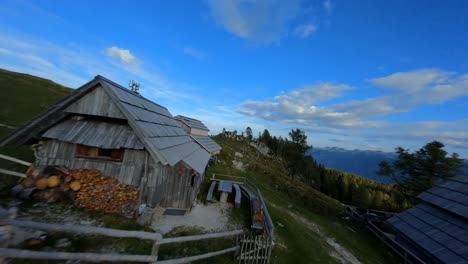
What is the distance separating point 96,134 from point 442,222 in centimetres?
2280

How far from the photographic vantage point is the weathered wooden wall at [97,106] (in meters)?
9.15

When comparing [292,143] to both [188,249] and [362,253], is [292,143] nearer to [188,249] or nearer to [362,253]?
[362,253]

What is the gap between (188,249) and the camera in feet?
23.4

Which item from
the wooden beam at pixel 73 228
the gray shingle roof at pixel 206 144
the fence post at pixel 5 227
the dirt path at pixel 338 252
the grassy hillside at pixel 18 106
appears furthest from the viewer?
the gray shingle roof at pixel 206 144

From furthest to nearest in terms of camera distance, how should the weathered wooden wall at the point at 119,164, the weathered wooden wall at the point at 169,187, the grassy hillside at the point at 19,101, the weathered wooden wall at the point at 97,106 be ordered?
the grassy hillside at the point at 19,101, the weathered wooden wall at the point at 169,187, the weathered wooden wall at the point at 97,106, the weathered wooden wall at the point at 119,164

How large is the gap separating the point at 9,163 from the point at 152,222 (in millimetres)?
10531

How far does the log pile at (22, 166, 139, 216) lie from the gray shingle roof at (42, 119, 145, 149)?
1666mm

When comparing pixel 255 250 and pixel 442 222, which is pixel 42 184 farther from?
pixel 442 222

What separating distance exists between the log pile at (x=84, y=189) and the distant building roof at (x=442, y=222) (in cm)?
1757

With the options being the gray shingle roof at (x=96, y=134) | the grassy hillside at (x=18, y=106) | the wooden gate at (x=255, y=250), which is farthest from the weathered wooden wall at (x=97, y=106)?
the wooden gate at (x=255, y=250)

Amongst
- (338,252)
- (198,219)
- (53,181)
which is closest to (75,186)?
(53,181)

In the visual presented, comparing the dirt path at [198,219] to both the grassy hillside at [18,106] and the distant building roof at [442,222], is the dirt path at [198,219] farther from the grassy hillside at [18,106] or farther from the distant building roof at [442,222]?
the distant building roof at [442,222]

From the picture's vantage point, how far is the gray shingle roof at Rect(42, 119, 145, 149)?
8.56 meters

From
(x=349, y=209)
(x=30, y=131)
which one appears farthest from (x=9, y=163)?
(x=349, y=209)
